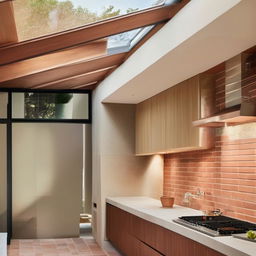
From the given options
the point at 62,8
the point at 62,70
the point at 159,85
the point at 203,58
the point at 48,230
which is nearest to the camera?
the point at 62,8

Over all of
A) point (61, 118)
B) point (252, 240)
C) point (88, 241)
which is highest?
point (61, 118)

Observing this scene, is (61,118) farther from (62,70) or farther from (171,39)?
(171,39)

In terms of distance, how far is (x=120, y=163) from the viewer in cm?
770

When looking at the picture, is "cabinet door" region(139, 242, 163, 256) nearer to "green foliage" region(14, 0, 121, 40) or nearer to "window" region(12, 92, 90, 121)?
"green foliage" region(14, 0, 121, 40)

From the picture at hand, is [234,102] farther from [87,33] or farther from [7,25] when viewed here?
[7,25]

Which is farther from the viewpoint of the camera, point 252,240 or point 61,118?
point 61,118

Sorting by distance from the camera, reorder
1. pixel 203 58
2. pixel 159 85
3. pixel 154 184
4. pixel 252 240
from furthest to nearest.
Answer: pixel 154 184
pixel 159 85
pixel 203 58
pixel 252 240

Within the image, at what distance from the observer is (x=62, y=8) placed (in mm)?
3932

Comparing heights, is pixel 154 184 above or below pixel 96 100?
below

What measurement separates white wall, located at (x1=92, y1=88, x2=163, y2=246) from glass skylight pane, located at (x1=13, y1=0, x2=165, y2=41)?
3189 millimetres

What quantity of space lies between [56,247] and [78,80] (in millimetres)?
2598

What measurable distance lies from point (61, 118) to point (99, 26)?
4.11 metres

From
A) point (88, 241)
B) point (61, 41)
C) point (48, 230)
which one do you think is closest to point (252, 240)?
point (61, 41)

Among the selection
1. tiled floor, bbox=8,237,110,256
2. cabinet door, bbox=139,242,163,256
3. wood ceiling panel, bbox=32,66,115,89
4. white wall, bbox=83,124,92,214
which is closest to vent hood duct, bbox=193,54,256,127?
cabinet door, bbox=139,242,163,256
